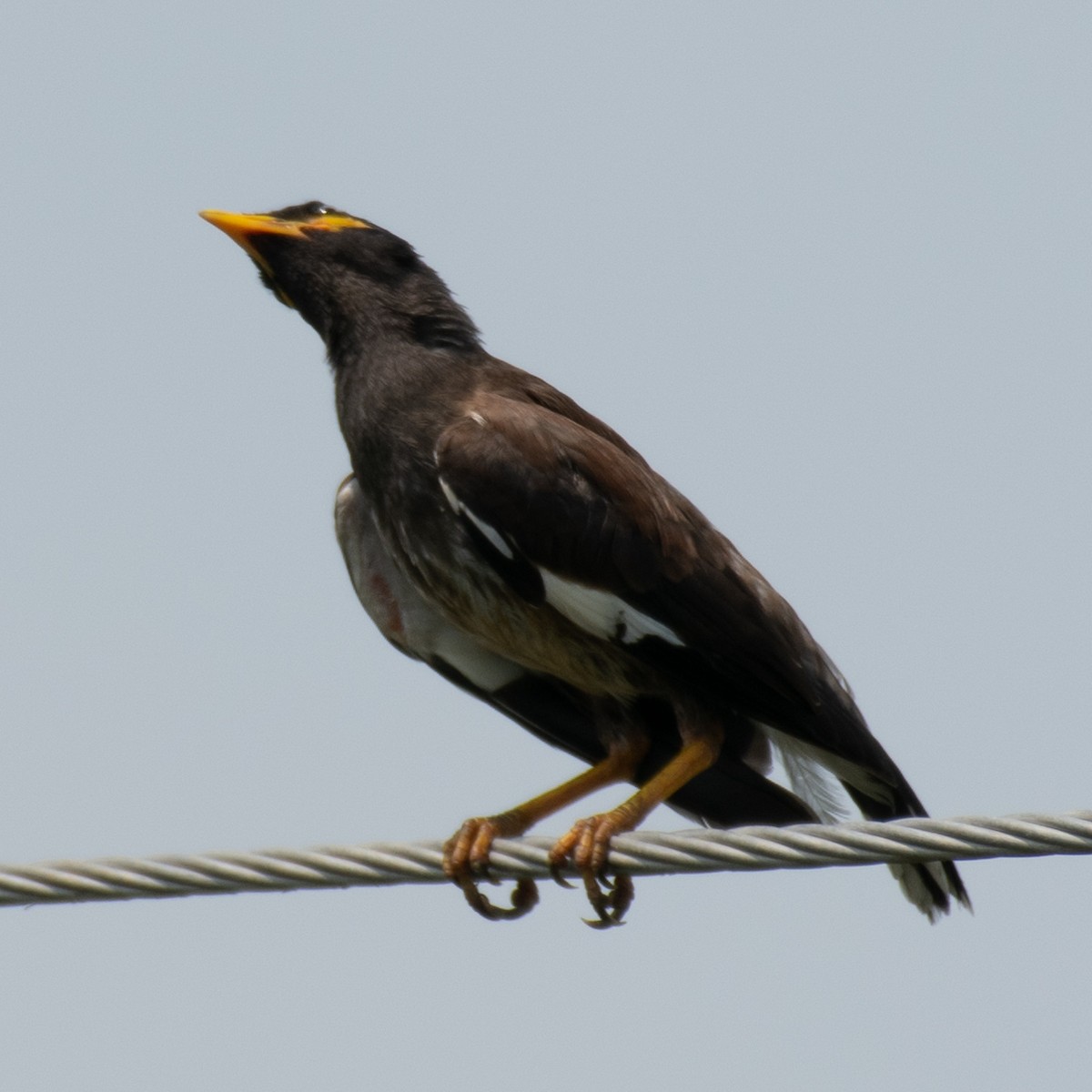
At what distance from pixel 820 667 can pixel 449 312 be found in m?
1.88

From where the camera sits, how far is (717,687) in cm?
604

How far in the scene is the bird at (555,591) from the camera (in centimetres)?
601

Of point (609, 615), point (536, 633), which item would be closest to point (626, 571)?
point (609, 615)

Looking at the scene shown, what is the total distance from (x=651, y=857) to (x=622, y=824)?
944mm

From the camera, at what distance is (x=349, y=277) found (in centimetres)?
688

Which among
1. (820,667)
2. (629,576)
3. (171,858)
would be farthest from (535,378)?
(171,858)

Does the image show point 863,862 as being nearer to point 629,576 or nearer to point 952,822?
point 952,822

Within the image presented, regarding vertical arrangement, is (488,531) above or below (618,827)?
above

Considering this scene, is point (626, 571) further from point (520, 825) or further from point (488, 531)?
point (520, 825)

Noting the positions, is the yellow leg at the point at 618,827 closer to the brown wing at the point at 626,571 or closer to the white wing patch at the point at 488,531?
the brown wing at the point at 626,571

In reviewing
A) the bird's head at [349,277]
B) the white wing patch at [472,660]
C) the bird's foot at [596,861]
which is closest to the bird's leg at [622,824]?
the bird's foot at [596,861]

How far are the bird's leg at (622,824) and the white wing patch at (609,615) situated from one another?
1.09ft

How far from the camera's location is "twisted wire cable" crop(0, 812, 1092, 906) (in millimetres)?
4215

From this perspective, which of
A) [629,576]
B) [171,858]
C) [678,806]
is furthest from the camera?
[678,806]
